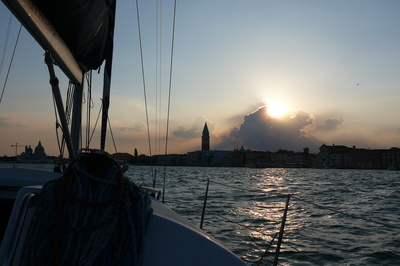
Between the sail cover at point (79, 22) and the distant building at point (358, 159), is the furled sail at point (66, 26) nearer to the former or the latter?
the sail cover at point (79, 22)

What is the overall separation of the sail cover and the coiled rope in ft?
4.61

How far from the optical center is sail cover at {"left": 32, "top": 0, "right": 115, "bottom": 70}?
2.57 meters

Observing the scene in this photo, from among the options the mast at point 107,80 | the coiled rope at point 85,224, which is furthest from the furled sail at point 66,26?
the coiled rope at point 85,224

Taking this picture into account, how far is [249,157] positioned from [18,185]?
465 ft

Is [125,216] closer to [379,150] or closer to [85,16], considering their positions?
[85,16]

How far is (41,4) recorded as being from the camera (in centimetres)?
253

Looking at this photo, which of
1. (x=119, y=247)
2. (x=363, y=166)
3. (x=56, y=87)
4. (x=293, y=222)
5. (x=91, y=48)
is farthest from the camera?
(x=363, y=166)

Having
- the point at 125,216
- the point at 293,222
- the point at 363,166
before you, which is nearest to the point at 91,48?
the point at 125,216

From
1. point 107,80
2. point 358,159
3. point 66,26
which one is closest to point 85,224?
point 66,26

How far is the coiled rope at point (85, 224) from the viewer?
1.51 metres

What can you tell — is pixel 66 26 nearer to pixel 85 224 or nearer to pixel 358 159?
pixel 85 224

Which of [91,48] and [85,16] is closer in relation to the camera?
[85,16]

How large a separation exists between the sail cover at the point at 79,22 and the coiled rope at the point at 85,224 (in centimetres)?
140

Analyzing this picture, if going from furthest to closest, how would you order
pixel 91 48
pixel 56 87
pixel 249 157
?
pixel 249 157, pixel 91 48, pixel 56 87
